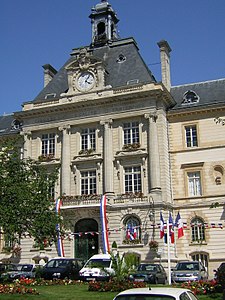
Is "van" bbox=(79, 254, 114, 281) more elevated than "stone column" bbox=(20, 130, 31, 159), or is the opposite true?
"stone column" bbox=(20, 130, 31, 159)

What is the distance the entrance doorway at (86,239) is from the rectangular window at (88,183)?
2.46m

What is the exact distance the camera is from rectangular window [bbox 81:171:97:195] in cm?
3825

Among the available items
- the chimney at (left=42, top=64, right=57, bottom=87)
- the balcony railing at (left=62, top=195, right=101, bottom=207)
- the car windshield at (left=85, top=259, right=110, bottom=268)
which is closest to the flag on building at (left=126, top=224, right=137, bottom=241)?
the balcony railing at (left=62, top=195, right=101, bottom=207)

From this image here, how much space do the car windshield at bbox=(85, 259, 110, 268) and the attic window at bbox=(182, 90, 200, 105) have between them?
734 inches

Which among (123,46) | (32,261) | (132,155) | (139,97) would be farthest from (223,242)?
(123,46)

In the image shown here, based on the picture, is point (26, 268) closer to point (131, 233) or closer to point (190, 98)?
point (131, 233)

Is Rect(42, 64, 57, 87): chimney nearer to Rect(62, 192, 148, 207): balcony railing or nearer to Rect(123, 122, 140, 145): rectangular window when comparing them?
Rect(123, 122, 140, 145): rectangular window

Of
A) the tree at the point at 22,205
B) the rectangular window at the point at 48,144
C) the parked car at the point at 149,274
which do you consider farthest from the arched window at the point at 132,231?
the rectangular window at the point at 48,144

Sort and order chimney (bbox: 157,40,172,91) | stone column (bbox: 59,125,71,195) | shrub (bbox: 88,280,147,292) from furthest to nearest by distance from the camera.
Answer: chimney (bbox: 157,40,172,91), stone column (bbox: 59,125,71,195), shrub (bbox: 88,280,147,292)

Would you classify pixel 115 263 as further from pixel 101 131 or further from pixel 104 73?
pixel 104 73

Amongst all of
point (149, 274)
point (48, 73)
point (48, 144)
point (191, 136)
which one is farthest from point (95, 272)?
point (48, 73)

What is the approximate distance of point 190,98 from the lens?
40.0m

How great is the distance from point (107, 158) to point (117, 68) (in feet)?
32.1

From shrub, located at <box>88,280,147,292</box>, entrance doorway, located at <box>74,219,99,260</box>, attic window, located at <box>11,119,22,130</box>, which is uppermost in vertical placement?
attic window, located at <box>11,119,22,130</box>
